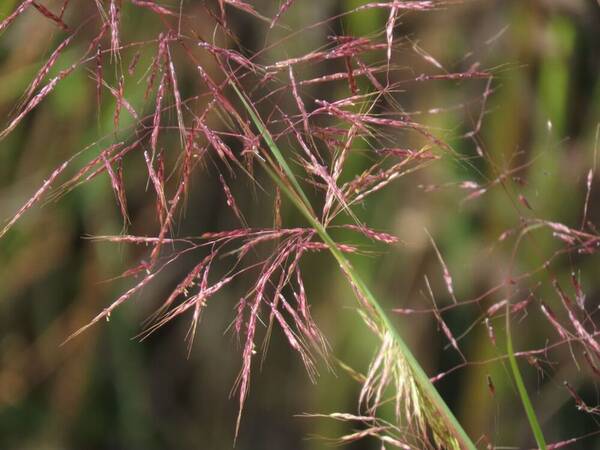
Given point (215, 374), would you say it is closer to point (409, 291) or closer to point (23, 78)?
point (409, 291)

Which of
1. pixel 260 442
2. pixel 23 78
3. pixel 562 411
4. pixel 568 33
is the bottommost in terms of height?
pixel 562 411

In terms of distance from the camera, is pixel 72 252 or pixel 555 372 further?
pixel 72 252

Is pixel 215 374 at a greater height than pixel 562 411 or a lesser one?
greater

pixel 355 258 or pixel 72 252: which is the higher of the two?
pixel 72 252

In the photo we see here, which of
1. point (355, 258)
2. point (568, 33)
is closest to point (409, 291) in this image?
point (355, 258)

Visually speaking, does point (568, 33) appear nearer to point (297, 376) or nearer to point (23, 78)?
point (297, 376)

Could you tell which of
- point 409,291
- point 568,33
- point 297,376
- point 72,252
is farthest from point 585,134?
point 72,252
